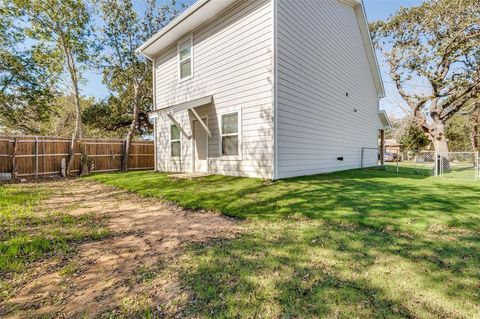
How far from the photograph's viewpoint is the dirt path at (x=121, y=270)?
6.38 ft

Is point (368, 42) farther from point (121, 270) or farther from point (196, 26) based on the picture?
point (121, 270)

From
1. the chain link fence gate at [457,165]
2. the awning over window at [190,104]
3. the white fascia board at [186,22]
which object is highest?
the white fascia board at [186,22]

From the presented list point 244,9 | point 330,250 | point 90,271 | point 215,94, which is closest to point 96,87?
point 215,94

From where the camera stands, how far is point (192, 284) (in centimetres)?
215

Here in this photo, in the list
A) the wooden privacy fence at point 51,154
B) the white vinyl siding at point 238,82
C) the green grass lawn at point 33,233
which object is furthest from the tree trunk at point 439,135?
the wooden privacy fence at point 51,154

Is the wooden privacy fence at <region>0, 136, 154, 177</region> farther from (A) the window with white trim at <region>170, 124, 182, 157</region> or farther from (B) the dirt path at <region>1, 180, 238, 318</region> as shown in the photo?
(B) the dirt path at <region>1, 180, 238, 318</region>

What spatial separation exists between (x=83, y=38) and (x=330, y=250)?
47.0 feet

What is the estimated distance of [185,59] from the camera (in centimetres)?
952

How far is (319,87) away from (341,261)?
7156 mm

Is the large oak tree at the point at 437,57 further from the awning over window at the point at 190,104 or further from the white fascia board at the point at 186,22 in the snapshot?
the awning over window at the point at 190,104

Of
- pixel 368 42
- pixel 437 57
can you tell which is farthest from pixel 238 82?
pixel 437 57

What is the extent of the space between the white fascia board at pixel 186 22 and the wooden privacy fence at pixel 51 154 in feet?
18.4

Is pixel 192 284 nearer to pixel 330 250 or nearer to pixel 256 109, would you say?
pixel 330 250

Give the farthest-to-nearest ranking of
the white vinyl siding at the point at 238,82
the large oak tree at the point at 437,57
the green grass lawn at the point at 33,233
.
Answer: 1. the large oak tree at the point at 437,57
2. the white vinyl siding at the point at 238,82
3. the green grass lawn at the point at 33,233
